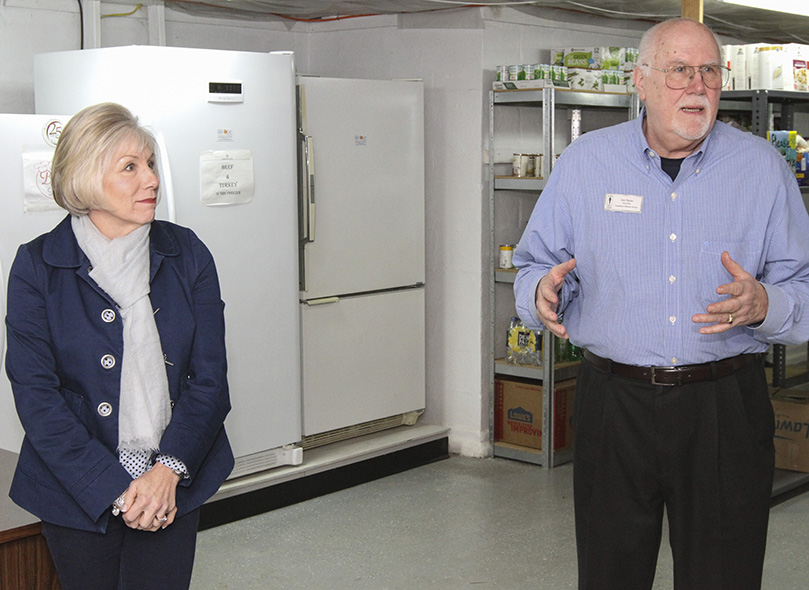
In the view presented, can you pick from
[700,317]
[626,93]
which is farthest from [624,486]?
[626,93]

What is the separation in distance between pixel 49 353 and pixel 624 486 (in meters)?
1.36

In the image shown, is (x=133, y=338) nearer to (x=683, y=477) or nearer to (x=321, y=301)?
(x=683, y=477)

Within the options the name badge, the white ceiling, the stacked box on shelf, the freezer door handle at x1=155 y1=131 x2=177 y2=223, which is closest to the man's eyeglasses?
the name badge

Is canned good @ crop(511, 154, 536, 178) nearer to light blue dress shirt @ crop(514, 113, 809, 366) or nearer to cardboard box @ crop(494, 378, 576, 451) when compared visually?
cardboard box @ crop(494, 378, 576, 451)

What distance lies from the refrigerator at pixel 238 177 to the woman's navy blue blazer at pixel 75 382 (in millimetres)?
1875

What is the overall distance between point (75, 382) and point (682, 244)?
1.39 meters

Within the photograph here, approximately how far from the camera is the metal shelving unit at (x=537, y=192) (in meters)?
4.84

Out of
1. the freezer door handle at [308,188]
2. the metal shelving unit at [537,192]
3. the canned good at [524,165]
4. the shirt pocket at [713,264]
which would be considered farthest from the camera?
the canned good at [524,165]

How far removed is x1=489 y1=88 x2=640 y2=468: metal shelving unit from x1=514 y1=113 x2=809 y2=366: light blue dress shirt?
2425 millimetres

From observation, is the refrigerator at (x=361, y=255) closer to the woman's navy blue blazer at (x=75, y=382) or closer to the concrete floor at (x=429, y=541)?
the concrete floor at (x=429, y=541)

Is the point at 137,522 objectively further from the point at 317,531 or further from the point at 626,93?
the point at 626,93

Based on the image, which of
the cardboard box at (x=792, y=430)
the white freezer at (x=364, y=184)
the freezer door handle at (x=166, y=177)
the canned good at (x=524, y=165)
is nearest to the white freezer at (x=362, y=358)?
the white freezer at (x=364, y=184)

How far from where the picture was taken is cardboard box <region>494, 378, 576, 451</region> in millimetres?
5039

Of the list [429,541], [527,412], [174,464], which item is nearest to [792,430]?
[527,412]
